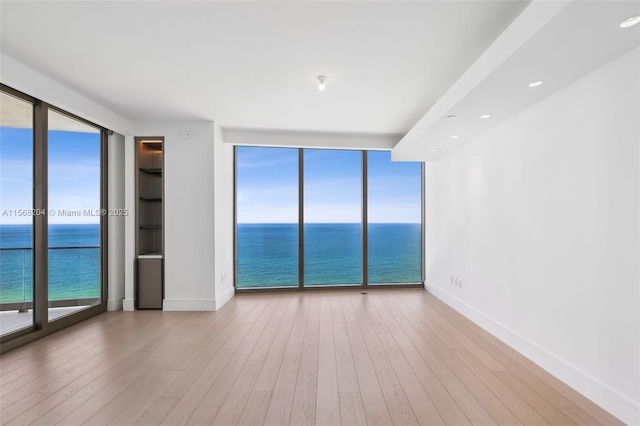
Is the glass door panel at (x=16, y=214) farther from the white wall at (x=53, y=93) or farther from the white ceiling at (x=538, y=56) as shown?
the white ceiling at (x=538, y=56)

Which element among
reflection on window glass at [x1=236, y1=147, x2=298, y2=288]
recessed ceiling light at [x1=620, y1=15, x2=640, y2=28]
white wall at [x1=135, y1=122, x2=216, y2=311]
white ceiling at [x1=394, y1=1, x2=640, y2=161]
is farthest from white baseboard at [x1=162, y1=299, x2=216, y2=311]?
recessed ceiling light at [x1=620, y1=15, x2=640, y2=28]

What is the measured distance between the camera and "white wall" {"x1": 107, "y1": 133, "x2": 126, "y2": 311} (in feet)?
15.1

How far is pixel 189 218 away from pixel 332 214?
144 inches

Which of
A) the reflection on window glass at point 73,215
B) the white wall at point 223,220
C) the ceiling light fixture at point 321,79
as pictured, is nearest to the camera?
the ceiling light fixture at point 321,79

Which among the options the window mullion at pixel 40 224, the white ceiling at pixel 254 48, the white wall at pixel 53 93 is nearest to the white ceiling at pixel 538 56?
the white ceiling at pixel 254 48

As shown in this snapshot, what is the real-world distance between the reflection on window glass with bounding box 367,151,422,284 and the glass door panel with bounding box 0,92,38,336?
4762 millimetres

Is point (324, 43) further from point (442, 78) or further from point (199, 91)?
point (199, 91)

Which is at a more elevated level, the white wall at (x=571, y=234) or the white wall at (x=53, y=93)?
the white wall at (x=53, y=93)

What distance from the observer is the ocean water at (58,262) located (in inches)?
126

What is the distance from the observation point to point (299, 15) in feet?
7.12

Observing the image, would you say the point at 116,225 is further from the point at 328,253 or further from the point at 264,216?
the point at 328,253

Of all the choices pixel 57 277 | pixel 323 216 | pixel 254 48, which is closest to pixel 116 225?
pixel 57 277

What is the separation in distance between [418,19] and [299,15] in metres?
0.83

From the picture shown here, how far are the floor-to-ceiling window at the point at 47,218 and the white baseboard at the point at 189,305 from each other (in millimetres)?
904
